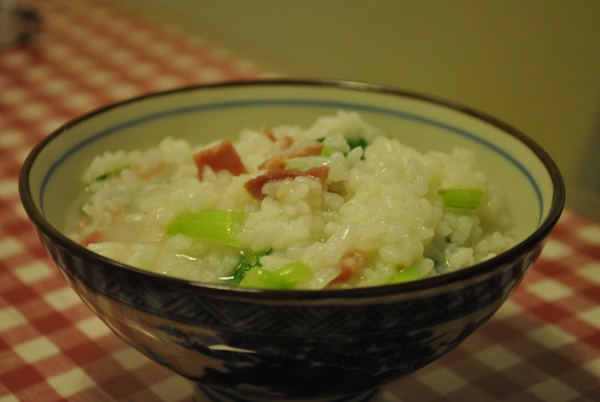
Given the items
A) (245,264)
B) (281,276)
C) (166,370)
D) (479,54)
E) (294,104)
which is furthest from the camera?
(479,54)

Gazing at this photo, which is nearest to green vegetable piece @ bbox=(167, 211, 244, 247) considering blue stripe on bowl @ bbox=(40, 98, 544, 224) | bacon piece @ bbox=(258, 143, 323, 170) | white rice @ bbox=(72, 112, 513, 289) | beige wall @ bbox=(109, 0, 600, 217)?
white rice @ bbox=(72, 112, 513, 289)

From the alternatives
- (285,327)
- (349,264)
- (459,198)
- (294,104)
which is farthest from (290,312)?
(294,104)

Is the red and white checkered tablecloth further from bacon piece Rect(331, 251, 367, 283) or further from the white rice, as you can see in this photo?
bacon piece Rect(331, 251, 367, 283)

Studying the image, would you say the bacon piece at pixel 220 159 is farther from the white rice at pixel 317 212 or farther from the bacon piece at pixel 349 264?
the bacon piece at pixel 349 264

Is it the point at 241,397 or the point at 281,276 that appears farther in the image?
the point at 241,397

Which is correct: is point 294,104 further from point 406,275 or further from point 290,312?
point 290,312
